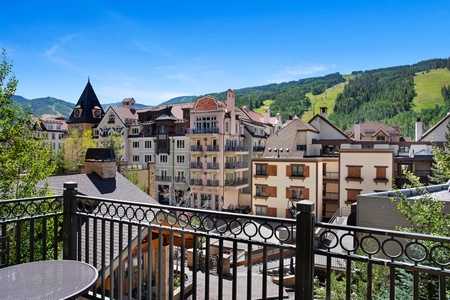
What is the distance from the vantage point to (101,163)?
1111cm

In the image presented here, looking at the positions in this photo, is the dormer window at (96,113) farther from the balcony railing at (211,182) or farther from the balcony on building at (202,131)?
the balcony railing at (211,182)

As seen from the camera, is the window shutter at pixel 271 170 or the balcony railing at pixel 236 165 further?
the balcony railing at pixel 236 165

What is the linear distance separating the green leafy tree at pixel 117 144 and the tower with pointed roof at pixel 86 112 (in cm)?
752

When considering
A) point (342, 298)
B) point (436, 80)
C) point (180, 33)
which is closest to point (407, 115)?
point (436, 80)

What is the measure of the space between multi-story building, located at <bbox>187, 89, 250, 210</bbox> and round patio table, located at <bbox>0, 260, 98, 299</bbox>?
20.6 m

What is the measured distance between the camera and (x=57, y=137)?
132ft

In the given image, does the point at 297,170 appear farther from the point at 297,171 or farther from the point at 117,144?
the point at 117,144

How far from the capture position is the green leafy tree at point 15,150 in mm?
6625

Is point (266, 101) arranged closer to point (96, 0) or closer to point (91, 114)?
point (91, 114)

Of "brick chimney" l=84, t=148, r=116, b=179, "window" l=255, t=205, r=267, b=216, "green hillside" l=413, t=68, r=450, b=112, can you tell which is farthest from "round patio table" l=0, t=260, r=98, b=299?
"green hillside" l=413, t=68, r=450, b=112

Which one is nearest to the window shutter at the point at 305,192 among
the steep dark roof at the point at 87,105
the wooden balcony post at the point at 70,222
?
the wooden balcony post at the point at 70,222

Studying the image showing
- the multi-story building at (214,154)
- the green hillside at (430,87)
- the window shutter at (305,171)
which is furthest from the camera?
the green hillside at (430,87)

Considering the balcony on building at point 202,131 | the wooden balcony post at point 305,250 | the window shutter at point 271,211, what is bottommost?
the window shutter at point 271,211

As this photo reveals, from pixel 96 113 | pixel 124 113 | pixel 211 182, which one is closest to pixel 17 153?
pixel 211 182
